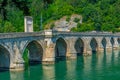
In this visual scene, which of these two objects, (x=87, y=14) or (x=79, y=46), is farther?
(x=87, y=14)

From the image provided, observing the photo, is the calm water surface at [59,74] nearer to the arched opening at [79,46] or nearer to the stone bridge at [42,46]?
the stone bridge at [42,46]

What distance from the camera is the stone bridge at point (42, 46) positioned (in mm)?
41534

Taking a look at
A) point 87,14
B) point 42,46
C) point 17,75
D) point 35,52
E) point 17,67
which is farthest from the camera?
point 87,14

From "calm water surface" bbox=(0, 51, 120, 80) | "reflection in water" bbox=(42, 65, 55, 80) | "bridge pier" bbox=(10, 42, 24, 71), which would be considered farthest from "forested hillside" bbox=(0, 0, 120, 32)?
"bridge pier" bbox=(10, 42, 24, 71)

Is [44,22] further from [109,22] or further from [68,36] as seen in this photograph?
[68,36]

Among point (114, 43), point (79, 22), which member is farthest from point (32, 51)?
point (79, 22)

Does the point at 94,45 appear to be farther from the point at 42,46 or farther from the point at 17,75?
the point at 17,75

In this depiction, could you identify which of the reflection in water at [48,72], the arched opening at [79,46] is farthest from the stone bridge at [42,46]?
the reflection in water at [48,72]

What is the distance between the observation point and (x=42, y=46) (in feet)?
166

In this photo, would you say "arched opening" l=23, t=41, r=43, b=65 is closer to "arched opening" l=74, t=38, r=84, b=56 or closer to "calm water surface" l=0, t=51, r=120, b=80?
"calm water surface" l=0, t=51, r=120, b=80

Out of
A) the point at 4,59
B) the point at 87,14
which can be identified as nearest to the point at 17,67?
the point at 4,59

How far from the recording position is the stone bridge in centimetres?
4153

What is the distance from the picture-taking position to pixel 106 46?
81250 mm

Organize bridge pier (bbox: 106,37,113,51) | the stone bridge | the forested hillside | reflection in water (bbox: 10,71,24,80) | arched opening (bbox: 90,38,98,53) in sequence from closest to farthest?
reflection in water (bbox: 10,71,24,80) → the stone bridge → arched opening (bbox: 90,38,98,53) → bridge pier (bbox: 106,37,113,51) → the forested hillside
